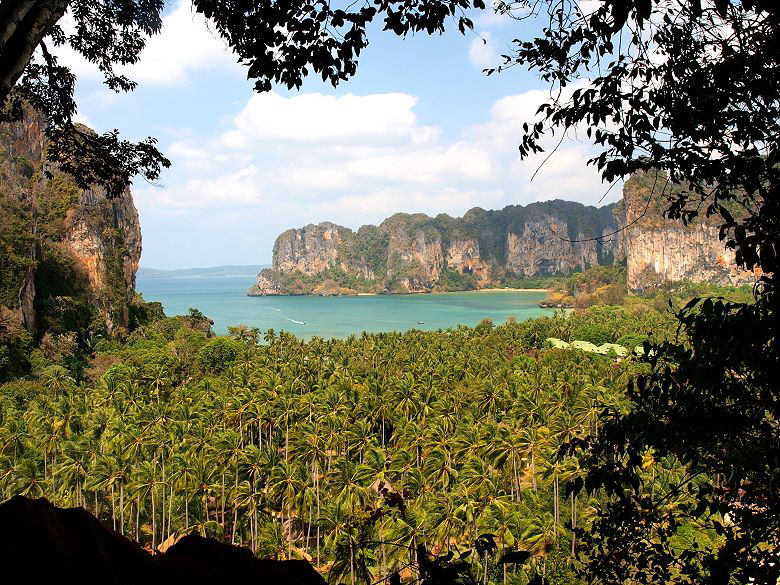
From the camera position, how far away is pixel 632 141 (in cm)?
358

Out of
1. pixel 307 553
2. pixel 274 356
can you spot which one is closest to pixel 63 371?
pixel 274 356

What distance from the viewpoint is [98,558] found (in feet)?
6.77

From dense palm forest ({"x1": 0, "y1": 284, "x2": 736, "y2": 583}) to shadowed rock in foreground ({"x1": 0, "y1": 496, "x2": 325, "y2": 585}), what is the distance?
11.8 metres

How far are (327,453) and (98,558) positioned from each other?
86.2ft

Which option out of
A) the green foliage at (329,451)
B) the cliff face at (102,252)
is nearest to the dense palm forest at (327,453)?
the green foliage at (329,451)

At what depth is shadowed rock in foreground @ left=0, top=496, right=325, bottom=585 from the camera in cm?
193

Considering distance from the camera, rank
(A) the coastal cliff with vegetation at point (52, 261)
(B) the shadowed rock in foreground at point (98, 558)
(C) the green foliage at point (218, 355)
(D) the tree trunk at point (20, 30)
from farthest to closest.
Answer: (A) the coastal cliff with vegetation at point (52, 261)
(C) the green foliage at point (218, 355)
(D) the tree trunk at point (20, 30)
(B) the shadowed rock in foreground at point (98, 558)

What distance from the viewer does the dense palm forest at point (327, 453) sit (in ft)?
66.0

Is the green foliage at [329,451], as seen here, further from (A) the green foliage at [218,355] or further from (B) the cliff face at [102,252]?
(B) the cliff face at [102,252]

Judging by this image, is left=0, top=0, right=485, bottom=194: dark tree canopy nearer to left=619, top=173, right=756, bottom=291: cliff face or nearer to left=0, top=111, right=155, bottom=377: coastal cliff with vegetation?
left=0, top=111, right=155, bottom=377: coastal cliff with vegetation

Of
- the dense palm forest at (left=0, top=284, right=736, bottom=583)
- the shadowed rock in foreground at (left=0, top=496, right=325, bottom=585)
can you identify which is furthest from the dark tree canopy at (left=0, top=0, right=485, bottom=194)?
the dense palm forest at (left=0, top=284, right=736, bottom=583)

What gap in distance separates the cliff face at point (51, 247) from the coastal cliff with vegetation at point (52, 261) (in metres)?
0.08

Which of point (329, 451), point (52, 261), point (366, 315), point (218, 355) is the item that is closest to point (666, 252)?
point (366, 315)

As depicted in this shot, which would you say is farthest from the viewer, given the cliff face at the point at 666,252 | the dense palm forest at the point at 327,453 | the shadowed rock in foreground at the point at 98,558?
the cliff face at the point at 666,252
